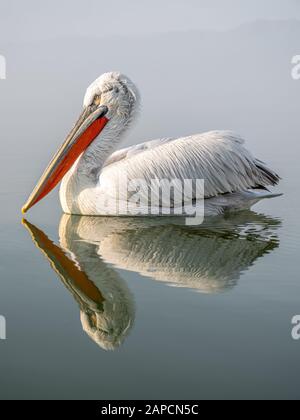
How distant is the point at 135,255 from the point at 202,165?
1.53 metres

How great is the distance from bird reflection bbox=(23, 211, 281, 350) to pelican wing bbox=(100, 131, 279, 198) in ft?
1.08

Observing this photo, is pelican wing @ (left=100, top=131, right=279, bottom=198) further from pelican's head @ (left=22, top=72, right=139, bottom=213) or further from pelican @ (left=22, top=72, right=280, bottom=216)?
→ pelican's head @ (left=22, top=72, right=139, bottom=213)

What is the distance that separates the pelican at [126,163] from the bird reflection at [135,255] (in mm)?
203

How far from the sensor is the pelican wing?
245 inches

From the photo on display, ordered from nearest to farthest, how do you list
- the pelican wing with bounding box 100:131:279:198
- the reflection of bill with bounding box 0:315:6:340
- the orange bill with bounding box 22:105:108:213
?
the reflection of bill with bounding box 0:315:6:340
the pelican wing with bounding box 100:131:279:198
the orange bill with bounding box 22:105:108:213

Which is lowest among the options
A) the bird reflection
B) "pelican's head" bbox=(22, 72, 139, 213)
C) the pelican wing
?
the bird reflection

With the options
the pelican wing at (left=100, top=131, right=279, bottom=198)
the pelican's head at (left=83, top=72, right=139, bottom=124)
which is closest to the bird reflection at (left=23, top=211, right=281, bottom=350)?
the pelican wing at (left=100, top=131, right=279, bottom=198)

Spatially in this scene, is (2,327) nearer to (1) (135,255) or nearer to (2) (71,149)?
(1) (135,255)

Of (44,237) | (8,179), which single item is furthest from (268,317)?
(8,179)

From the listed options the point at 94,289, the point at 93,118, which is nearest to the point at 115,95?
the point at 93,118

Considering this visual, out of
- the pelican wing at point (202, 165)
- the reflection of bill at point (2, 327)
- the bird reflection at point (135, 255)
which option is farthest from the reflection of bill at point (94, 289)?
the pelican wing at point (202, 165)

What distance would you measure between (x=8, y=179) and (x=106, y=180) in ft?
8.52
